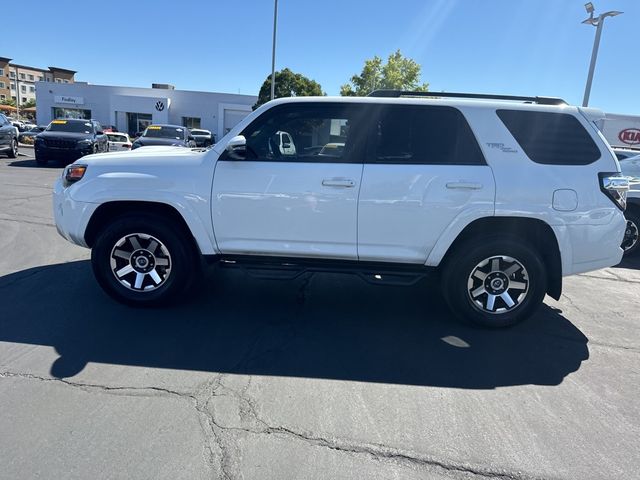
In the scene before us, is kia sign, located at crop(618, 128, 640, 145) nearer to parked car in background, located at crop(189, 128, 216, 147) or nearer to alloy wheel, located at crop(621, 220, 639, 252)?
alloy wheel, located at crop(621, 220, 639, 252)

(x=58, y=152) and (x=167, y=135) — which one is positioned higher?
(x=167, y=135)

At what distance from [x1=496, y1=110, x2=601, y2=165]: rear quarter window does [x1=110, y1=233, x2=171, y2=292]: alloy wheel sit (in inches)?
133

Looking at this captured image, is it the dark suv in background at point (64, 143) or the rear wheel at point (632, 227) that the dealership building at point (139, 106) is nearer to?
the dark suv in background at point (64, 143)

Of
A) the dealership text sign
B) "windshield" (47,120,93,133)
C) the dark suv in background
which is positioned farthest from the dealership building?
the dark suv in background

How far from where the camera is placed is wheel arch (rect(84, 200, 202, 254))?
13.5ft

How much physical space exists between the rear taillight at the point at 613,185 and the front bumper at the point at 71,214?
4536 mm

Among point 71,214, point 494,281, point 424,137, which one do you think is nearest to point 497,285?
point 494,281

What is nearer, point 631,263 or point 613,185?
point 613,185

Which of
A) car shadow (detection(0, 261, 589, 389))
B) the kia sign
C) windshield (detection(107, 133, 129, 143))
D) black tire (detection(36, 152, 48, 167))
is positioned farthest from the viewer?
the kia sign

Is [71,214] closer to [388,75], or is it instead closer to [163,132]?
[163,132]

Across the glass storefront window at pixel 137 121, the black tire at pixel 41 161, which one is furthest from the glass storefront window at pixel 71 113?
the black tire at pixel 41 161

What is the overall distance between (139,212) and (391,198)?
232 cm

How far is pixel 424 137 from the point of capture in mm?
3949

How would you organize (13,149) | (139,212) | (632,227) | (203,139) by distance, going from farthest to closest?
(203,139)
(13,149)
(632,227)
(139,212)
